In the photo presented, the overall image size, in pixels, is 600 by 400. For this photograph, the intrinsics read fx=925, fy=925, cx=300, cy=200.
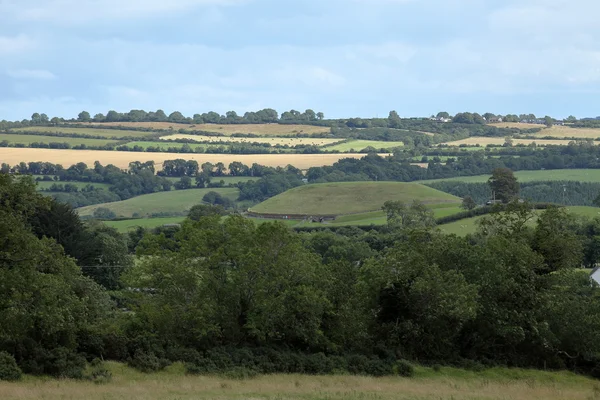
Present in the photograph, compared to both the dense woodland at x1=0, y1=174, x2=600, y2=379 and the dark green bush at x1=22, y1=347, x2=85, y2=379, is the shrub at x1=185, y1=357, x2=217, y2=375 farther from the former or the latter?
the dark green bush at x1=22, y1=347, x2=85, y2=379

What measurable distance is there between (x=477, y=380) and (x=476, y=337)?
17.3 ft

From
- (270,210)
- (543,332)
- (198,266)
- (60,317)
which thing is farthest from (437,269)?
(270,210)

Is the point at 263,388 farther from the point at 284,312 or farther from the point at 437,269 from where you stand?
the point at 437,269

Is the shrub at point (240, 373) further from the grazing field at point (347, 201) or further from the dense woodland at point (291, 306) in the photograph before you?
the grazing field at point (347, 201)

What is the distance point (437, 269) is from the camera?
48.9 meters

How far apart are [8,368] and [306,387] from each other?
12.0 metres

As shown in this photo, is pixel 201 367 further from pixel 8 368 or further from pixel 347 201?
pixel 347 201

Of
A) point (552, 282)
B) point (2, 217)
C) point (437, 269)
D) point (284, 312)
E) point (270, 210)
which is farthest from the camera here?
point (270, 210)

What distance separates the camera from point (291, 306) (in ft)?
149

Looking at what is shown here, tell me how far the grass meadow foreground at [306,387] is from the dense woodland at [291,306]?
1409 mm

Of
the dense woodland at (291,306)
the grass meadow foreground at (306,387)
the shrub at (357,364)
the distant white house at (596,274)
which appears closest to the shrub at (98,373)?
the grass meadow foreground at (306,387)

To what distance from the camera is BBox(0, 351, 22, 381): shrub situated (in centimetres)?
3609

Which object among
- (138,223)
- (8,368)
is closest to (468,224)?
(138,223)

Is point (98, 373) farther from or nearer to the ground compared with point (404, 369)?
farther from the ground
